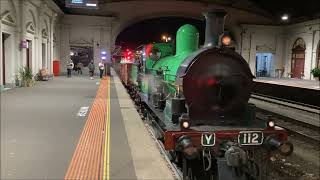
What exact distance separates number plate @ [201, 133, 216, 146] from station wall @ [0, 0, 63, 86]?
14226 millimetres

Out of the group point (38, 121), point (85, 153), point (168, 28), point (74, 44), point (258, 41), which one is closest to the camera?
point (85, 153)

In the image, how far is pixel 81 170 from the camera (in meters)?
5.31

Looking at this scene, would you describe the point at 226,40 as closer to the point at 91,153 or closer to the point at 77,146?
the point at 91,153

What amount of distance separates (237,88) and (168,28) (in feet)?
134

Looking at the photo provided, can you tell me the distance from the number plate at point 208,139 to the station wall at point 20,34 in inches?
560

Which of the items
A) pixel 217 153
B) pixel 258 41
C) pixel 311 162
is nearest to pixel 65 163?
pixel 217 153

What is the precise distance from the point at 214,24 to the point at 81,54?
130 feet

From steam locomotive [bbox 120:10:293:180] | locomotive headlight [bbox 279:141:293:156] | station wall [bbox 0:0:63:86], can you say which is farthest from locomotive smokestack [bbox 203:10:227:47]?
station wall [bbox 0:0:63:86]

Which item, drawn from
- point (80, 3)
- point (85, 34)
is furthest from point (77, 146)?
point (85, 34)

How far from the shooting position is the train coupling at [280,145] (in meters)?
5.30

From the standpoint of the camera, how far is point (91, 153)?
6152 mm

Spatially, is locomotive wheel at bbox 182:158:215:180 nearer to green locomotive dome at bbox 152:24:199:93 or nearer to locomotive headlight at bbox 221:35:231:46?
green locomotive dome at bbox 152:24:199:93

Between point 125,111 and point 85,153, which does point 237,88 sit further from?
point 125,111

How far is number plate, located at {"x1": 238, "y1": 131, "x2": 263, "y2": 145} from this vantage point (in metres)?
5.35
